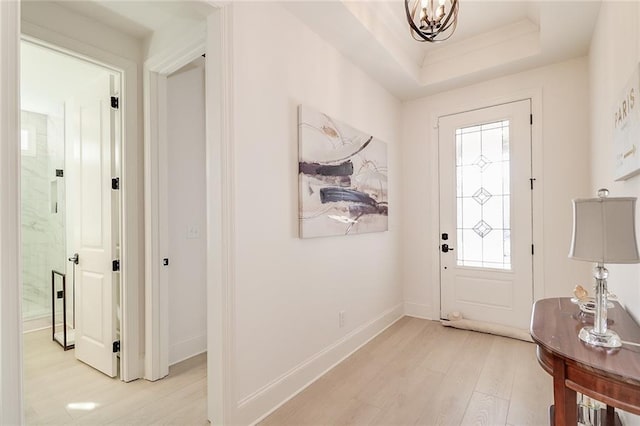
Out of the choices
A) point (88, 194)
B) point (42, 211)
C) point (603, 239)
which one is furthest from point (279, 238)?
point (42, 211)

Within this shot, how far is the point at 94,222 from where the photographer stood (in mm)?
2625

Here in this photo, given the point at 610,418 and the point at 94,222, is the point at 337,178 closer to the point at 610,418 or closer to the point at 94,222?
the point at 94,222

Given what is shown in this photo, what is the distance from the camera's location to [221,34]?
71.4 inches

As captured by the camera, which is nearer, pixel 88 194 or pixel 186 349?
pixel 88 194

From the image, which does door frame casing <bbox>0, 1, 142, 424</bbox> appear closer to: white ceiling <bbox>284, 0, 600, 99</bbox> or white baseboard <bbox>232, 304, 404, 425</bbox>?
white baseboard <bbox>232, 304, 404, 425</bbox>

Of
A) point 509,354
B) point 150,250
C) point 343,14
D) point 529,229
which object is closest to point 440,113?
point 529,229

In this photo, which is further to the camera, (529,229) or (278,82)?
(529,229)

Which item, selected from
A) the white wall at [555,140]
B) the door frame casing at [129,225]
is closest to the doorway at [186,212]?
the door frame casing at [129,225]

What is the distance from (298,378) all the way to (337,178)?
157 centimetres

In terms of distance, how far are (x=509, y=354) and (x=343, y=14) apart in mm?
3180

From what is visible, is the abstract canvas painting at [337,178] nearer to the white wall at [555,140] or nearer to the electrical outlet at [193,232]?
the electrical outlet at [193,232]

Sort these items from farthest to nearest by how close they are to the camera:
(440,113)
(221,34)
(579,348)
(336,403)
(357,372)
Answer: (440,113) < (357,372) < (336,403) < (221,34) < (579,348)

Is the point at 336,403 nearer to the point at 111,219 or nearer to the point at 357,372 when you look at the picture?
the point at 357,372

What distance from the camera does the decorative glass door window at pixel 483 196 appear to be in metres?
3.36
